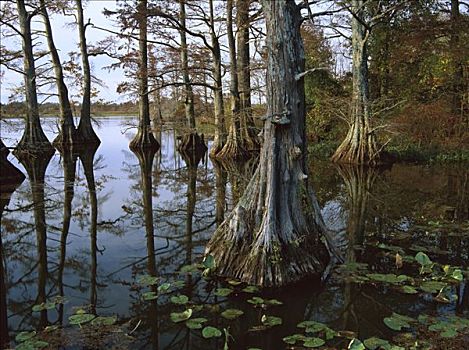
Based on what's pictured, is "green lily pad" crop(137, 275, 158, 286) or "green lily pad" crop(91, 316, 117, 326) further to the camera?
"green lily pad" crop(137, 275, 158, 286)

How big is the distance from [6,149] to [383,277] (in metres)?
9.67

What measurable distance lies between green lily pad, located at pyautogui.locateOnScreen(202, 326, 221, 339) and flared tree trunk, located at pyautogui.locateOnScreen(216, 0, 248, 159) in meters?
11.6

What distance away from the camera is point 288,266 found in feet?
13.9

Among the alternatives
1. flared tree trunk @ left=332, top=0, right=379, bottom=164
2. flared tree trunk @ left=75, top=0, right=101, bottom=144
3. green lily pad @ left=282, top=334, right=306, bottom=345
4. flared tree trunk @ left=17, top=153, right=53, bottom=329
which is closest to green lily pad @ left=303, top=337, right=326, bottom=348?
green lily pad @ left=282, top=334, right=306, bottom=345

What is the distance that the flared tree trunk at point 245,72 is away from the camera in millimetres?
13953

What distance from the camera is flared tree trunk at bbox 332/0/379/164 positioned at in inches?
504

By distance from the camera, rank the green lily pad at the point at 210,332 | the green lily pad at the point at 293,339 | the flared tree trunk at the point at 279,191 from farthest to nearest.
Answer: the flared tree trunk at the point at 279,191, the green lily pad at the point at 210,332, the green lily pad at the point at 293,339

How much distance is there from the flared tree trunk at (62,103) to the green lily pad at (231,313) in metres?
17.9

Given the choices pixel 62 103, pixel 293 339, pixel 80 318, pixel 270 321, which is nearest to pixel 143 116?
pixel 62 103

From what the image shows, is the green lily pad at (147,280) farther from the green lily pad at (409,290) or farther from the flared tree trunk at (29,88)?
the flared tree trunk at (29,88)

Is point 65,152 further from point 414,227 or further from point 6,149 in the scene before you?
point 414,227

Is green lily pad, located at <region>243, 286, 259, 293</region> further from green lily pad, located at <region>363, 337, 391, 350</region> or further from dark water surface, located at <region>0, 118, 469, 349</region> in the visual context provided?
green lily pad, located at <region>363, 337, 391, 350</region>

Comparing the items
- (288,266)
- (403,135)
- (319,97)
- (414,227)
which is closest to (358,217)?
(414,227)

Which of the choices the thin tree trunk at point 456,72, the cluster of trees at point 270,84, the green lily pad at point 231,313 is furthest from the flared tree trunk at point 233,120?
the green lily pad at point 231,313
